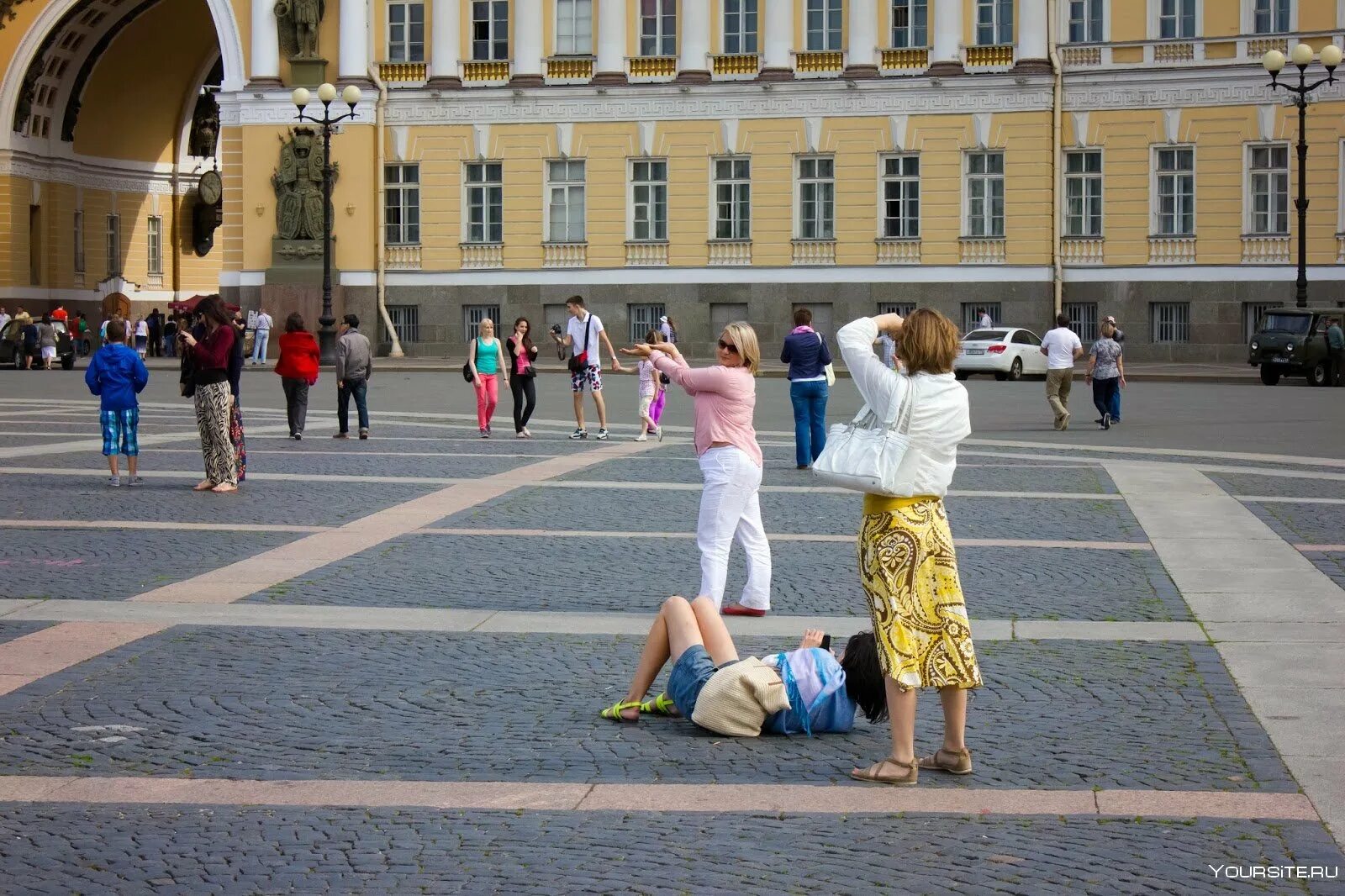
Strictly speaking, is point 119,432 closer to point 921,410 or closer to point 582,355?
point 582,355

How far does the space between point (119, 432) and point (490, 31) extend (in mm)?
35240

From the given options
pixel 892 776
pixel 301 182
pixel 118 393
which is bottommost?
pixel 892 776

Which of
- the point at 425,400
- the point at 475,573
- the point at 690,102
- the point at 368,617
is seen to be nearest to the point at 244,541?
the point at 475,573

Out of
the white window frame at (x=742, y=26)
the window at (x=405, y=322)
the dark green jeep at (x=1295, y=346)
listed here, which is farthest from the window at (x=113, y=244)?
the dark green jeep at (x=1295, y=346)

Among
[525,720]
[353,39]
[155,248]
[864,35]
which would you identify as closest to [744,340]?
[525,720]

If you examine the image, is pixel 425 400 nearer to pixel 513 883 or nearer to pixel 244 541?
pixel 244 541

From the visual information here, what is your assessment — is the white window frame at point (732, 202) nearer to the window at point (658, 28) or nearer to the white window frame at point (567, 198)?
the window at point (658, 28)

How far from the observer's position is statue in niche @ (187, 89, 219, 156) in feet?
227

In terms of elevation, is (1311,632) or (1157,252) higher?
(1157,252)

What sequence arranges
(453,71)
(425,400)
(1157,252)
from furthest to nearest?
(453,71) → (1157,252) → (425,400)

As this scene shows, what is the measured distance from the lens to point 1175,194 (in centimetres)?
4853

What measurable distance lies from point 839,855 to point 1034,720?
2231 mm

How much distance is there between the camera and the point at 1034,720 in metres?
8.43

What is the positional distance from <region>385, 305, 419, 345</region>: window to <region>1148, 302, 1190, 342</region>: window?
61.6 feet
